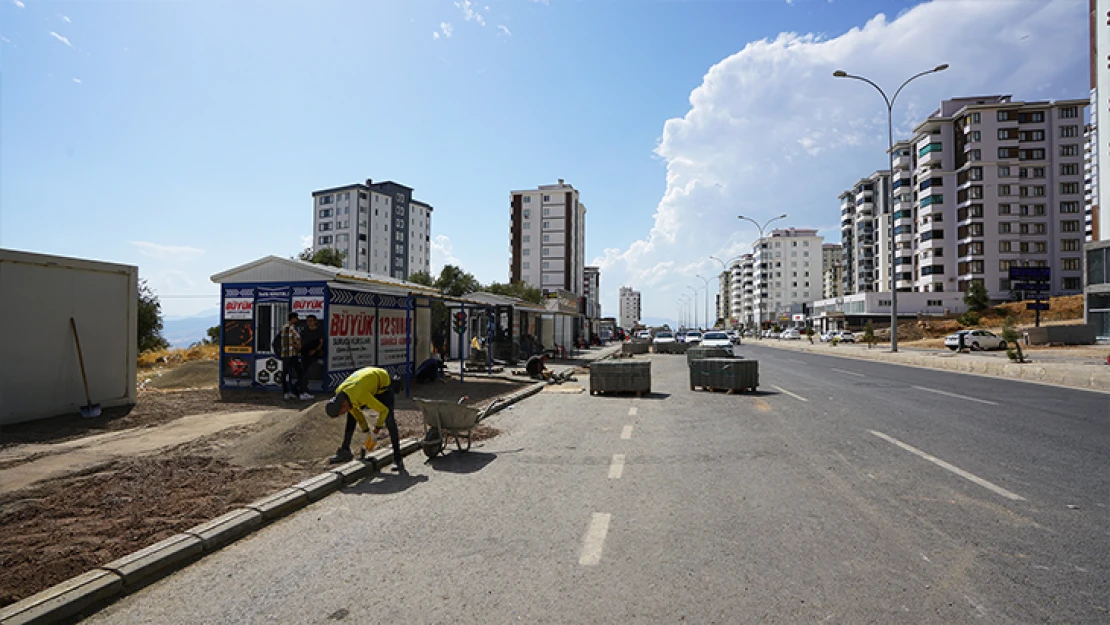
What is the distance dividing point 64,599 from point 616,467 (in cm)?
505

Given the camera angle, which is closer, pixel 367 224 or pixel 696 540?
pixel 696 540

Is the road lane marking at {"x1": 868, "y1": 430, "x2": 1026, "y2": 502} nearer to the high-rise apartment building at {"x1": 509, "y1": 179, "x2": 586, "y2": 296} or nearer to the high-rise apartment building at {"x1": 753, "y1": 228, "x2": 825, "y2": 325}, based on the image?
the high-rise apartment building at {"x1": 509, "y1": 179, "x2": 586, "y2": 296}

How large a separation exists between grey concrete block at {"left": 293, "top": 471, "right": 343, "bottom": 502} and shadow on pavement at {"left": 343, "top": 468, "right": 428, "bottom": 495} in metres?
0.13

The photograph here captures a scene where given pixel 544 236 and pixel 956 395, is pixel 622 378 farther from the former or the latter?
pixel 544 236

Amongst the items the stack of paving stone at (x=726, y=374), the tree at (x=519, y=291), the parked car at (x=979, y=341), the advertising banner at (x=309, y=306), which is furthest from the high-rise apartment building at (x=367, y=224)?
the stack of paving stone at (x=726, y=374)

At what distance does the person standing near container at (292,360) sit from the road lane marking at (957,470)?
37.6 feet

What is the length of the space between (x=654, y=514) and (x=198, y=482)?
4813mm

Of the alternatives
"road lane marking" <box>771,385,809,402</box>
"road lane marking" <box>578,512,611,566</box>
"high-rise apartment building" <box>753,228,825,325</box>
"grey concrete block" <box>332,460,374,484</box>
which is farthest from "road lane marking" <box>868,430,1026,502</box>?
"high-rise apartment building" <box>753,228,825,325</box>

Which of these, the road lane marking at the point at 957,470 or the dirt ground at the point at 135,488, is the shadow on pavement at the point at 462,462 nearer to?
the dirt ground at the point at 135,488

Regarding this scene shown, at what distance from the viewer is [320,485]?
602 cm

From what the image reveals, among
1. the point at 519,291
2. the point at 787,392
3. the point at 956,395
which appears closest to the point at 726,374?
the point at 787,392

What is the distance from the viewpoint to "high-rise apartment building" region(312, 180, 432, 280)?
94250 mm

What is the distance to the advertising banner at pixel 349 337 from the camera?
14078 millimetres

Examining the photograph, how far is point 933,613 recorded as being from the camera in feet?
10.5
